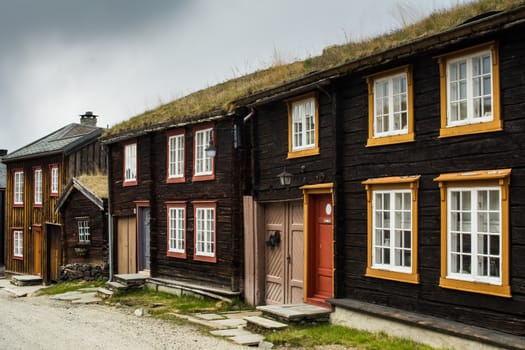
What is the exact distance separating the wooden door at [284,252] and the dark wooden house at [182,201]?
1099 millimetres

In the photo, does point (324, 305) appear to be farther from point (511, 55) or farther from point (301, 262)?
point (511, 55)

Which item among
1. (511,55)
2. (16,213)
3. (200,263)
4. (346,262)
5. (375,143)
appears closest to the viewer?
(511,55)

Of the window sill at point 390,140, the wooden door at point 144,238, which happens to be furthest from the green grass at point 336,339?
the wooden door at point 144,238

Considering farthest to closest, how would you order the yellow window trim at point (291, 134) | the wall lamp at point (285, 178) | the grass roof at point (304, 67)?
the wall lamp at point (285, 178) < the yellow window trim at point (291, 134) < the grass roof at point (304, 67)

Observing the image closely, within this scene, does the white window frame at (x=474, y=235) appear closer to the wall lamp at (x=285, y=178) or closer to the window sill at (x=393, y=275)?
the window sill at (x=393, y=275)

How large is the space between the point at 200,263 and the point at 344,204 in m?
6.77

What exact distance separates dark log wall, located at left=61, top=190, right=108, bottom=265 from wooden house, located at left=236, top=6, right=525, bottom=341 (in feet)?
35.7

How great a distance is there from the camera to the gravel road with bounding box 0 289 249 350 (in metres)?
11.9

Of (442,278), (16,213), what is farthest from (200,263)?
(16,213)

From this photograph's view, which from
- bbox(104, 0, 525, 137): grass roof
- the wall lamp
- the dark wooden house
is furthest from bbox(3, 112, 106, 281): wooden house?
the wall lamp

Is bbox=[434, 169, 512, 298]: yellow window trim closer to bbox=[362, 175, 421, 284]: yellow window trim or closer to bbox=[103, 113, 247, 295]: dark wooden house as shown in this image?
bbox=[362, 175, 421, 284]: yellow window trim

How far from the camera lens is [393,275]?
1148 cm

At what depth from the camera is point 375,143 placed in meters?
11.9

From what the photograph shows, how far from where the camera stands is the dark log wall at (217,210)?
16.8 metres
